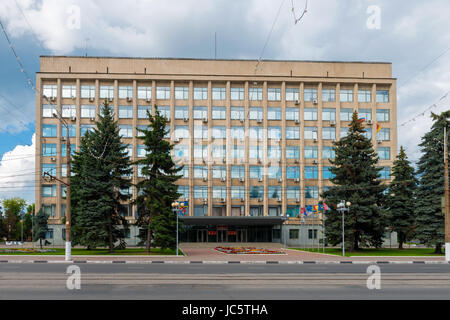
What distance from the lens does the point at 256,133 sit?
182ft

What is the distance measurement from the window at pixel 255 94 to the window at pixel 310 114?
680 centimetres

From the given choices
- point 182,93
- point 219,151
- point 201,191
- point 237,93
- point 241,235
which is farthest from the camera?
point 237,93

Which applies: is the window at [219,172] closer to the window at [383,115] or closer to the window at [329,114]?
the window at [329,114]

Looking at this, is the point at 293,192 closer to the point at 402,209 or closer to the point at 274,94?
the point at 274,94

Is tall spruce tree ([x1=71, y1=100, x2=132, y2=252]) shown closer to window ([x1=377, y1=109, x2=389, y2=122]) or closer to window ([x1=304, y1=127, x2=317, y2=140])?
window ([x1=304, y1=127, x2=317, y2=140])

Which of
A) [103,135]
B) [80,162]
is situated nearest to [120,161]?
[103,135]

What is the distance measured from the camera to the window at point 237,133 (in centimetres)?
5509

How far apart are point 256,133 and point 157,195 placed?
25351 mm

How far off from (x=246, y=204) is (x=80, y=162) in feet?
77.2

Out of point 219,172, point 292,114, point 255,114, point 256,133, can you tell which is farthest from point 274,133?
point 219,172

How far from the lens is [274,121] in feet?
184

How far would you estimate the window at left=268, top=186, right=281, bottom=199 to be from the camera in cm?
5481

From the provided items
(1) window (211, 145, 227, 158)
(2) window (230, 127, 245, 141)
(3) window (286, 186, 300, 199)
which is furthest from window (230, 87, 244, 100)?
(3) window (286, 186, 300, 199)
